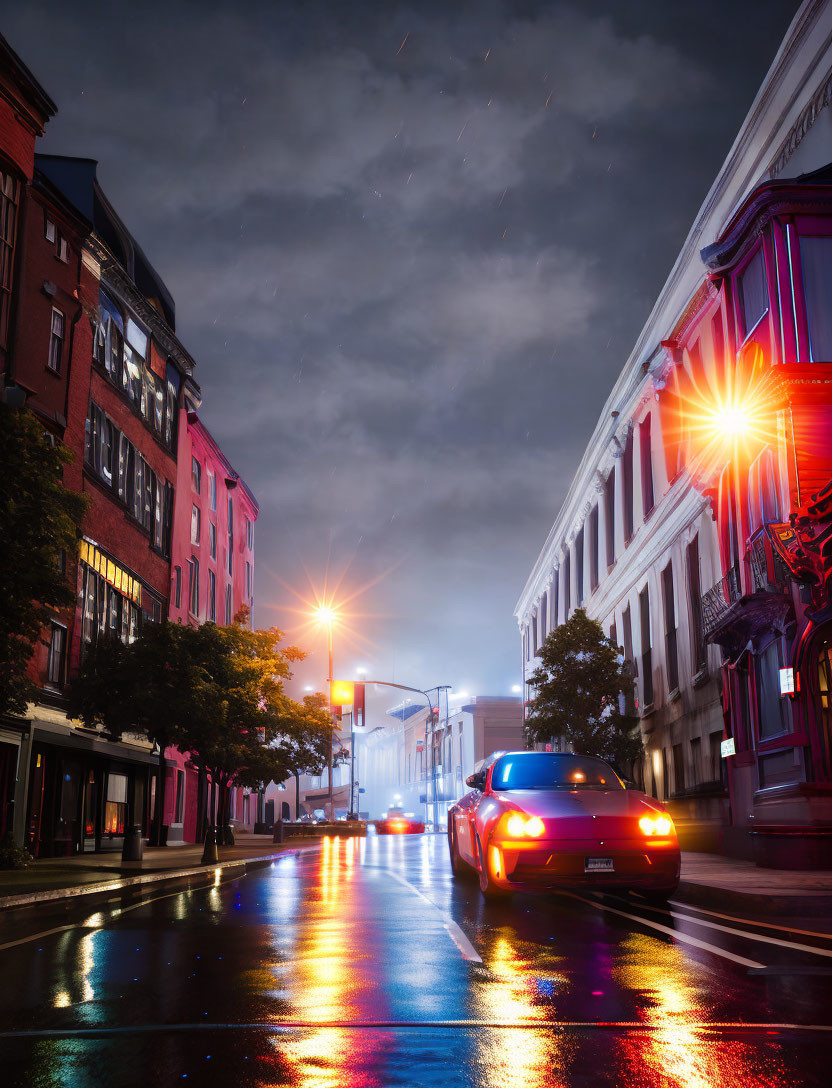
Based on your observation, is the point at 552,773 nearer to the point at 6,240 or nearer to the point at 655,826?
the point at 655,826

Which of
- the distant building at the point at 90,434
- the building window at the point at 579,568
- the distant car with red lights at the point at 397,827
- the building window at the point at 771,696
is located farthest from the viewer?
the distant car with red lights at the point at 397,827

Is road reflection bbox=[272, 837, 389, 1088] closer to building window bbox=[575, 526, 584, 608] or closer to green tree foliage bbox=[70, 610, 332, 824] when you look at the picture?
green tree foliage bbox=[70, 610, 332, 824]

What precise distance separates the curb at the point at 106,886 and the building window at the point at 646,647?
1612 cm

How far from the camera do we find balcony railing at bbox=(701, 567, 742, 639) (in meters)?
24.8

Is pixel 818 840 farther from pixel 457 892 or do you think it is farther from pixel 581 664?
pixel 581 664

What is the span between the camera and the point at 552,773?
12.9m

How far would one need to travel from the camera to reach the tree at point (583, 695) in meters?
35.6

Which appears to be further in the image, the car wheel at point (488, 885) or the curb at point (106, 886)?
the curb at point (106, 886)

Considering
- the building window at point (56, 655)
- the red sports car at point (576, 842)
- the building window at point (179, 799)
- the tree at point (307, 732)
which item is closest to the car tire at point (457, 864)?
the red sports car at point (576, 842)

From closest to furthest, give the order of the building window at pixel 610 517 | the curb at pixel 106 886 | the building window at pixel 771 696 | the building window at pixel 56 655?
the curb at pixel 106 886
the building window at pixel 771 696
the building window at pixel 56 655
the building window at pixel 610 517

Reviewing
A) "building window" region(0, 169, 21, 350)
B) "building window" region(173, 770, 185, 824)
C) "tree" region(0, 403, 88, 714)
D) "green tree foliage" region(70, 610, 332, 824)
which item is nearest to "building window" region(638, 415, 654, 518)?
"green tree foliage" region(70, 610, 332, 824)

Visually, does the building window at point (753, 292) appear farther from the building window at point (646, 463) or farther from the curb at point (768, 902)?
the curb at point (768, 902)

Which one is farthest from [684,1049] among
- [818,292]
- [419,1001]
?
[818,292]

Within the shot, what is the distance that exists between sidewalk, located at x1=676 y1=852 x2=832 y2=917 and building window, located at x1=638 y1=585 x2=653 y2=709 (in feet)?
59.5
